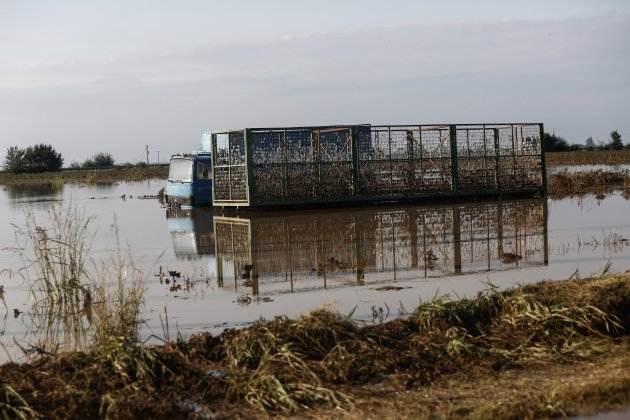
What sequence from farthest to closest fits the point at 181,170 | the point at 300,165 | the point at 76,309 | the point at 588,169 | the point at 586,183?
the point at 588,169
the point at 586,183
the point at 181,170
the point at 300,165
the point at 76,309

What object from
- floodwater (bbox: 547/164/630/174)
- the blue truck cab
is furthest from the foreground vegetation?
floodwater (bbox: 547/164/630/174)

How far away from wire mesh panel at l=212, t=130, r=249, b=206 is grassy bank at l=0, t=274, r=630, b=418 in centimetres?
1729

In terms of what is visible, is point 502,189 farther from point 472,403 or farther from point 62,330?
point 472,403

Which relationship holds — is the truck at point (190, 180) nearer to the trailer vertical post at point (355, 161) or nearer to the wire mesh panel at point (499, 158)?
the trailer vertical post at point (355, 161)

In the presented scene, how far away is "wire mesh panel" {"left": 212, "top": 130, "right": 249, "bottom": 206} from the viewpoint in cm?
2500

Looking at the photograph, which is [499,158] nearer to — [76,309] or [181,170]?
[181,170]

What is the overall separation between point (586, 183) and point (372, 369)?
1079 inches

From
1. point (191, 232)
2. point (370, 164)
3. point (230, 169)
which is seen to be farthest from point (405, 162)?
point (191, 232)

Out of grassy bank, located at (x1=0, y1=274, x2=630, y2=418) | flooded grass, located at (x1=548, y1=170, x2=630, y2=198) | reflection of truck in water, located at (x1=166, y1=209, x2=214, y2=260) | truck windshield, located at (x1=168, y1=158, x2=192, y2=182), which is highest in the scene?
truck windshield, located at (x1=168, y1=158, x2=192, y2=182)

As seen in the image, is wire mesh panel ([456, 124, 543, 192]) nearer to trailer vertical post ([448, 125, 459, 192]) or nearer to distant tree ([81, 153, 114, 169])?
trailer vertical post ([448, 125, 459, 192])

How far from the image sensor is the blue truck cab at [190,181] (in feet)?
91.7

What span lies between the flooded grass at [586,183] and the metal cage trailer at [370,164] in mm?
2095

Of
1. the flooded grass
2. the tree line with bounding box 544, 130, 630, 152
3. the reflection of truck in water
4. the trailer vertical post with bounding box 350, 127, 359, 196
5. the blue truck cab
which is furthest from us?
the tree line with bounding box 544, 130, 630, 152

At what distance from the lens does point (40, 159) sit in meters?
91.4
